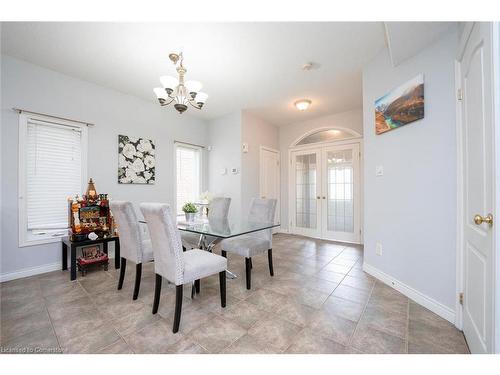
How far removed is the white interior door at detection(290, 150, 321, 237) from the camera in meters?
4.72

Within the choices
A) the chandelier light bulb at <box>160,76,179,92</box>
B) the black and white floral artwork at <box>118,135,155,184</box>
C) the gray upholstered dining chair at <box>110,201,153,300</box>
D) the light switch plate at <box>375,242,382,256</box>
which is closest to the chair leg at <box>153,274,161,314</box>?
the gray upholstered dining chair at <box>110,201,153,300</box>

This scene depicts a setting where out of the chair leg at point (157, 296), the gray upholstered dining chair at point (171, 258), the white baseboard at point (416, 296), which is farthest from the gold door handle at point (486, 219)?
the chair leg at point (157, 296)

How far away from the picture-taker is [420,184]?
6.42 feet

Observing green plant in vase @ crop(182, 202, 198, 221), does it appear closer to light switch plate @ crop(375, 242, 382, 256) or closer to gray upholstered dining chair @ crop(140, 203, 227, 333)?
gray upholstered dining chair @ crop(140, 203, 227, 333)

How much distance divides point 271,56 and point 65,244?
3.54 meters

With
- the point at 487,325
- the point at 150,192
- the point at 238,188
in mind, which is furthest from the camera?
the point at 238,188

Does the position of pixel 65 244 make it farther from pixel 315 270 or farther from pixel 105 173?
pixel 315 270

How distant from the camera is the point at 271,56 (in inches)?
98.0

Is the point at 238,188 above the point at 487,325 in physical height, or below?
above

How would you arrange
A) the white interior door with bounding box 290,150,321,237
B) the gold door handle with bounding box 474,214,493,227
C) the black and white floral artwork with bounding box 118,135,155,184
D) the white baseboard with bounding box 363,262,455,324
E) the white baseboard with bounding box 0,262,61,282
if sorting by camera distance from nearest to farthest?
the gold door handle with bounding box 474,214,493,227 → the white baseboard with bounding box 363,262,455,324 → the white baseboard with bounding box 0,262,61,282 → the black and white floral artwork with bounding box 118,135,155,184 → the white interior door with bounding box 290,150,321,237

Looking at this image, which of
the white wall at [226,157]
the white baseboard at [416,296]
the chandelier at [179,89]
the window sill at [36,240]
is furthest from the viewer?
the white wall at [226,157]

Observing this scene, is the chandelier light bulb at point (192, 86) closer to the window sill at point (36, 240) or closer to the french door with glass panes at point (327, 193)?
the window sill at point (36, 240)

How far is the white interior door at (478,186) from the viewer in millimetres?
1050
